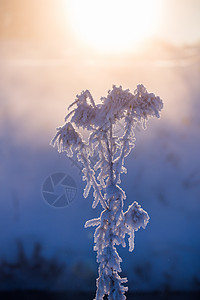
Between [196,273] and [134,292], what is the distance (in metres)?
5.36

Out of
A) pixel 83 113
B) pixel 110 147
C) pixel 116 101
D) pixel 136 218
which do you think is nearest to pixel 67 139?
pixel 83 113

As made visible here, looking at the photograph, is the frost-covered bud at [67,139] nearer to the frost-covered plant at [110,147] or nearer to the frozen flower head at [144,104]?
the frost-covered plant at [110,147]

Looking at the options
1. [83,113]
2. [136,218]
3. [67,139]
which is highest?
[83,113]

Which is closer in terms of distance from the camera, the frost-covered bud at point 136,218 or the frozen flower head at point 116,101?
the frozen flower head at point 116,101

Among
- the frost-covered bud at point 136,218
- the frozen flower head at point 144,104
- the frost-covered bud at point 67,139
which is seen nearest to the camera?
the frozen flower head at point 144,104

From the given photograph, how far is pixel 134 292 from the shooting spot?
22.5 meters

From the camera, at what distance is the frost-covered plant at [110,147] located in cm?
886

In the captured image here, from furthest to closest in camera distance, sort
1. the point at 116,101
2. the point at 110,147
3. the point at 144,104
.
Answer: the point at 110,147 → the point at 116,101 → the point at 144,104

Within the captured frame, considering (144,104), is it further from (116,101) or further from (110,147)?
(110,147)

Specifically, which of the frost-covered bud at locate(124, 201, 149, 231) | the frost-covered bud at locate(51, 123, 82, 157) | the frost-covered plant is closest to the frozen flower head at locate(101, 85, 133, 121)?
the frost-covered plant

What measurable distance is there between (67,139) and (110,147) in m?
1.41

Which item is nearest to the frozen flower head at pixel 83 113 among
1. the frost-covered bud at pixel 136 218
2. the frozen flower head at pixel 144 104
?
the frozen flower head at pixel 144 104

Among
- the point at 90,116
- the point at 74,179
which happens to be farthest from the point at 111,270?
the point at 74,179

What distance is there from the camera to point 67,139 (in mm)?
8938
